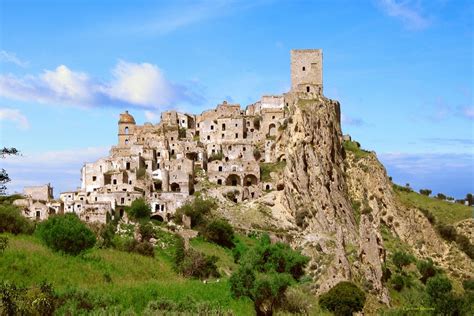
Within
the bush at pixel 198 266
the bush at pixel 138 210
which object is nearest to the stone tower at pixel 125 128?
the bush at pixel 138 210

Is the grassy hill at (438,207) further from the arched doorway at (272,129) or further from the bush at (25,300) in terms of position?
the bush at (25,300)

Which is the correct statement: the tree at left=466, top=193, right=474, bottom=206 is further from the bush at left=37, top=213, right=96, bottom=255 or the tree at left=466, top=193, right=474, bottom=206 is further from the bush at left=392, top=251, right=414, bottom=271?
the bush at left=37, top=213, right=96, bottom=255

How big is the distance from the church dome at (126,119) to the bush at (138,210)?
75.9 ft

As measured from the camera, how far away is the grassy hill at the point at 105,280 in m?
37.7

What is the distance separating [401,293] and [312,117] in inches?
974

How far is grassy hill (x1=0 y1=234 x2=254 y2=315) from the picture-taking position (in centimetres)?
3769

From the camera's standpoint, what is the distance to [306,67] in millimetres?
89562

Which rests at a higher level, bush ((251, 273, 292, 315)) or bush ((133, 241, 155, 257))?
bush ((133, 241, 155, 257))

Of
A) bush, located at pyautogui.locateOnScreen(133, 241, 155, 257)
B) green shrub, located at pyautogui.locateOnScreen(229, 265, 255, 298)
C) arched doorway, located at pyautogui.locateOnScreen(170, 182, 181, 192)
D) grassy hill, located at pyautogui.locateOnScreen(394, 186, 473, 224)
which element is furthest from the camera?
grassy hill, located at pyautogui.locateOnScreen(394, 186, 473, 224)

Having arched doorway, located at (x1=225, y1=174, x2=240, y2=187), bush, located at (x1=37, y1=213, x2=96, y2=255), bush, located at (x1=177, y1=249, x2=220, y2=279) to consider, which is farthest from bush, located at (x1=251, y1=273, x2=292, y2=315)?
arched doorway, located at (x1=225, y1=174, x2=240, y2=187)

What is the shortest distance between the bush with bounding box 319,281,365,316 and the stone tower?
44303 millimetres

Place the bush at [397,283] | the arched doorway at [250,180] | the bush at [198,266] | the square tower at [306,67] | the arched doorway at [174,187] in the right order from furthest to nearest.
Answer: the square tower at [306,67] < the arched doorway at [250,180] < the arched doorway at [174,187] < the bush at [397,283] < the bush at [198,266]

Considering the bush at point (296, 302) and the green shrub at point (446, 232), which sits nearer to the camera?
the bush at point (296, 302)

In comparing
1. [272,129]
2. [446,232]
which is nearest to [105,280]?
[272,129]
